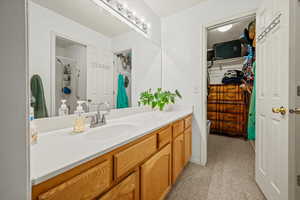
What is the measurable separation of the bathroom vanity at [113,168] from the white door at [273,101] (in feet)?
2.79

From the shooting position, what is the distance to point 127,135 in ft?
2.55

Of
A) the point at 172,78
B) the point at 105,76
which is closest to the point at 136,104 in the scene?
the point at 105,76

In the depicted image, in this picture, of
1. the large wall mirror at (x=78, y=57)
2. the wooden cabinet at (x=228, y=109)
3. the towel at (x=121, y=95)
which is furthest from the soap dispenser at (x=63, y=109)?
the wooden cabinet at (x=228, y=109)

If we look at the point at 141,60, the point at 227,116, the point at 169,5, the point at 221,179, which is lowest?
the point at 221,179

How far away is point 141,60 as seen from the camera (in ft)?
6.15

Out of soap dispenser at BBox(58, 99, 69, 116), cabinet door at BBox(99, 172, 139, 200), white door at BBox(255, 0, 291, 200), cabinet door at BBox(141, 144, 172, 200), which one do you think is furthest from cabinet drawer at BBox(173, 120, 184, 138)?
soap dispenser at BBox(58, 99, 69, 116)

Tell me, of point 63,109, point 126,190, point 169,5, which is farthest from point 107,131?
point 169,5

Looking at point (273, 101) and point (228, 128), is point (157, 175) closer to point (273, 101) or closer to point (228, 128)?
point (273, 101)

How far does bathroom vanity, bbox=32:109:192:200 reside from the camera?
1.48ft

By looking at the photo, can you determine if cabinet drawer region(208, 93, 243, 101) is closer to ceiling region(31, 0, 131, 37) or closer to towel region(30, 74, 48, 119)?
ceiling region(31, 0, 131, 37)

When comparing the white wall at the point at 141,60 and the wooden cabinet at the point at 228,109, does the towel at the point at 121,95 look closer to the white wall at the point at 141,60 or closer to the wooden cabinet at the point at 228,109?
the white wall at the point at 141,60

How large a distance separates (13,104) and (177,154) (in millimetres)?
1390

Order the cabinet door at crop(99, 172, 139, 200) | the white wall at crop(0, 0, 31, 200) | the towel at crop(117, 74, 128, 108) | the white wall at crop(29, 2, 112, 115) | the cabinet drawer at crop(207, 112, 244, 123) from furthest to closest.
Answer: the cabinet drawer at crop(207, 112, 244, 123) < the towel at crop(117, 74, 128, 108) < the white wall at crop(29, 2, 112, 115) < the cabinet door at crop(99, 172, 139, 200) < the white wall at crop(0, 0, 31, 200)

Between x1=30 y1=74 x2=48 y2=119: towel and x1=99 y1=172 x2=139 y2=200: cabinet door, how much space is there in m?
0.69
